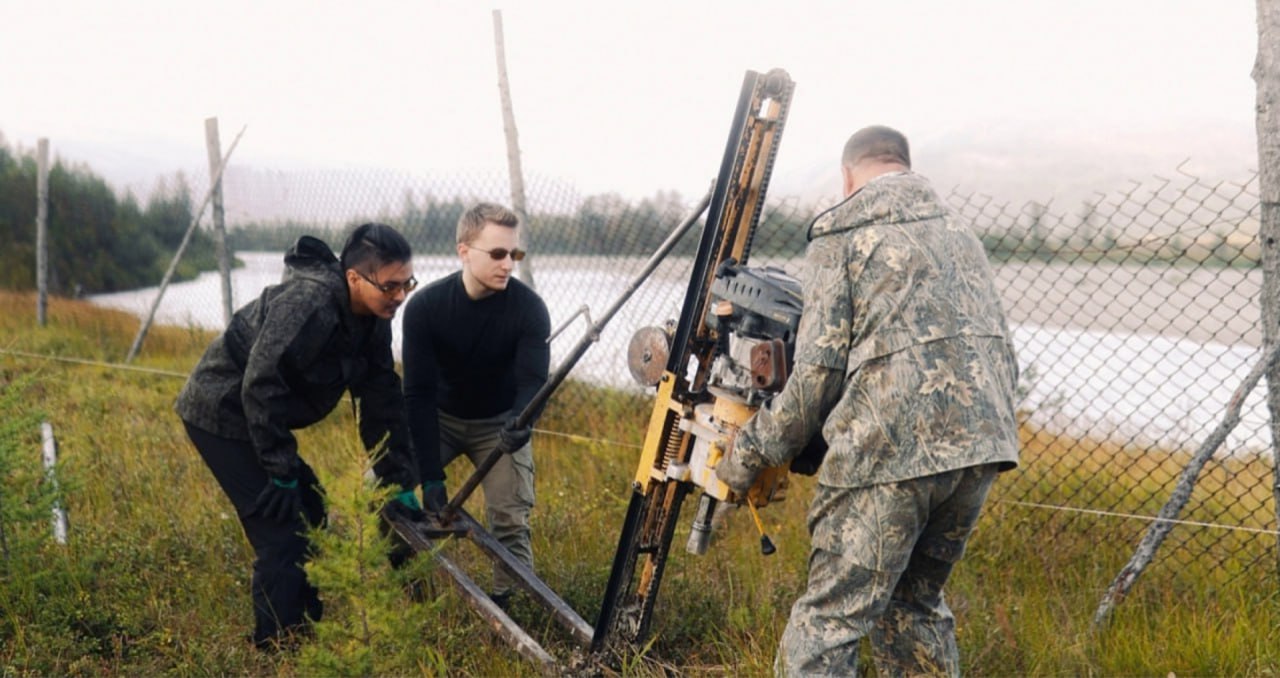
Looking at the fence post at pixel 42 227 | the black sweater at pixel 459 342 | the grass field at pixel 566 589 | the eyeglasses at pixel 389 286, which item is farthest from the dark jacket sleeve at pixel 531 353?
the fence post at pixel 42 227

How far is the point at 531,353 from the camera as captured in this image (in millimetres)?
4625

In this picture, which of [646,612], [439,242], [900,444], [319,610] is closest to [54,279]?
[439,242]

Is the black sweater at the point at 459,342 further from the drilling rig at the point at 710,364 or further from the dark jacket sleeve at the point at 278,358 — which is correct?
the drilling rig at the point at 710,364

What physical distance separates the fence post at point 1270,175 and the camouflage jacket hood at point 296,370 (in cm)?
346

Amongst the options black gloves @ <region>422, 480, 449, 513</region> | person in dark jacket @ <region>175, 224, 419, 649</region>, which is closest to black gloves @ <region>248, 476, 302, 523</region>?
person in dark jacket @ <region>175, 224, 419, 649</region>

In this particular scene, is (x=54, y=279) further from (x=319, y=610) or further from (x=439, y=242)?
(x=319, y=610)

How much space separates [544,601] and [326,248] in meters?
1.68

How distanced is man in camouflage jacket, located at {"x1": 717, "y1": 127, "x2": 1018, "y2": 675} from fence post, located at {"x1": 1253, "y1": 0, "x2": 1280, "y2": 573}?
1566mm

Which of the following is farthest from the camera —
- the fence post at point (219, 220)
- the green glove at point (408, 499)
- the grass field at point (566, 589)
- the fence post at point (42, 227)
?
the fence post at point (42, 227)

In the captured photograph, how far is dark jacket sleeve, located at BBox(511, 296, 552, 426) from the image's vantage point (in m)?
4.62

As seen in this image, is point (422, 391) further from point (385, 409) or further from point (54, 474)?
Answer: point (54, 474)

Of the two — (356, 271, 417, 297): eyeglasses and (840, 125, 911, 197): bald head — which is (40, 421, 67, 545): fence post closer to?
(356, 271, 417, 297): eyeglasses

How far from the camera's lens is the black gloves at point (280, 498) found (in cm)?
412

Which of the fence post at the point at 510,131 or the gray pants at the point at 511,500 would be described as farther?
the fence post at the point at 510,131
